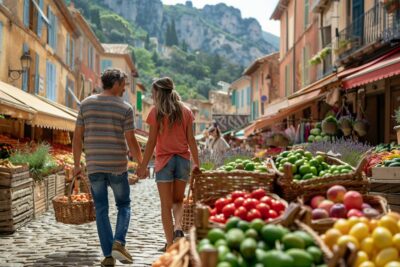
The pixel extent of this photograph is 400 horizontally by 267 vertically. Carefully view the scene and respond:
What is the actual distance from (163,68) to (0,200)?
132 metres

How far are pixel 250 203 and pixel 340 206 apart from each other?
1.78 ft

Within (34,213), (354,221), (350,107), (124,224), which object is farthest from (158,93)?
(350,107)

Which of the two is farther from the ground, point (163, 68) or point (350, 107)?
point (163, 68)

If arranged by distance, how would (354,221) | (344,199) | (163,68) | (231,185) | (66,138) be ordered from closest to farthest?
(354,221) → (344,199) → (231,185) → (66,138) → (163,68)

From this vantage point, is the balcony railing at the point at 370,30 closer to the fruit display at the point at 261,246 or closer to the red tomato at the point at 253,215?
the red tomato at the point at 253,215

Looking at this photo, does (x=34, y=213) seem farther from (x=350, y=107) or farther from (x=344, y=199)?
(x=350, y=107)

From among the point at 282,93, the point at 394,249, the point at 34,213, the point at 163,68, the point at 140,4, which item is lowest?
the point at 34,213

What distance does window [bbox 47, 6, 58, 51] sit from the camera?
21078 millimetres

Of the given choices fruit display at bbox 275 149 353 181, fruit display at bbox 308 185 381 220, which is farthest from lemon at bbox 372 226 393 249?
fruit display at bbox 275 149 353 181

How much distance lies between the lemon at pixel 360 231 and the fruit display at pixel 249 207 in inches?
19.3

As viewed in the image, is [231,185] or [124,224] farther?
[124,224]

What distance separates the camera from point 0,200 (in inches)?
304

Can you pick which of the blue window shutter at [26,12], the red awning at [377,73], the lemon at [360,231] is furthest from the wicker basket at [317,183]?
the blue window shutter at [26,12]

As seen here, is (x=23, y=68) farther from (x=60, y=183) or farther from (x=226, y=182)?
(x=226, y=182)
